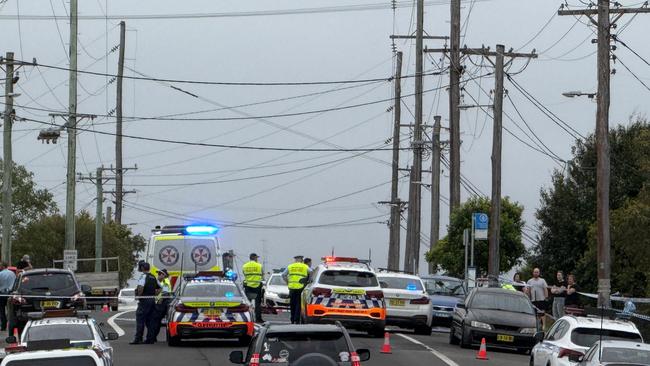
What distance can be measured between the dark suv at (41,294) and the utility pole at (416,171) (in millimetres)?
24040

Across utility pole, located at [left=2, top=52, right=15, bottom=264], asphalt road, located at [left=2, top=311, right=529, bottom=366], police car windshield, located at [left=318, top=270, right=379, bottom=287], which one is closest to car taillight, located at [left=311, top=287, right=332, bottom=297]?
police car windshield, located at [left=318, top=270, right=379, bottom=287]

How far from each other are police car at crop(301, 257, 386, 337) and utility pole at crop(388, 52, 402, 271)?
2978cm

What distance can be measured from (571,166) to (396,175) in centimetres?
1310

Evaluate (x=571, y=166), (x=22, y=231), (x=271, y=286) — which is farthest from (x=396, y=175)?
(x=22, y=231)

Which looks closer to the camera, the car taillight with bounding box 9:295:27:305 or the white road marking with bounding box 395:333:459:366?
the white road marking with bounding box 395:333:459:366

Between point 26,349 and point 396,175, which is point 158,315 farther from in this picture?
point 396,175

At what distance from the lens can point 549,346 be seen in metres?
22.0

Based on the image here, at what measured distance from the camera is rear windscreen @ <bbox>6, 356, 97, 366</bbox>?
1694 cm

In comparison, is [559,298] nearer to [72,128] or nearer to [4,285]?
[4,285]

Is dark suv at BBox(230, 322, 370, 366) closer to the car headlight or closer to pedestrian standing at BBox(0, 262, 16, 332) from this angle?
the car headlight

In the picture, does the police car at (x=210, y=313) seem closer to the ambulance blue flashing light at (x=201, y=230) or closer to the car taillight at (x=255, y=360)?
the ambulance blue flashing light at (x=201, y=230)

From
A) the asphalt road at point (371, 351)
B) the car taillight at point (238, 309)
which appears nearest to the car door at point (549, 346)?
the asphalt road at point (371, 351)

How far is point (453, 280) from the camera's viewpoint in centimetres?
3938

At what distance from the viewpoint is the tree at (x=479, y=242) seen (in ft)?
162
